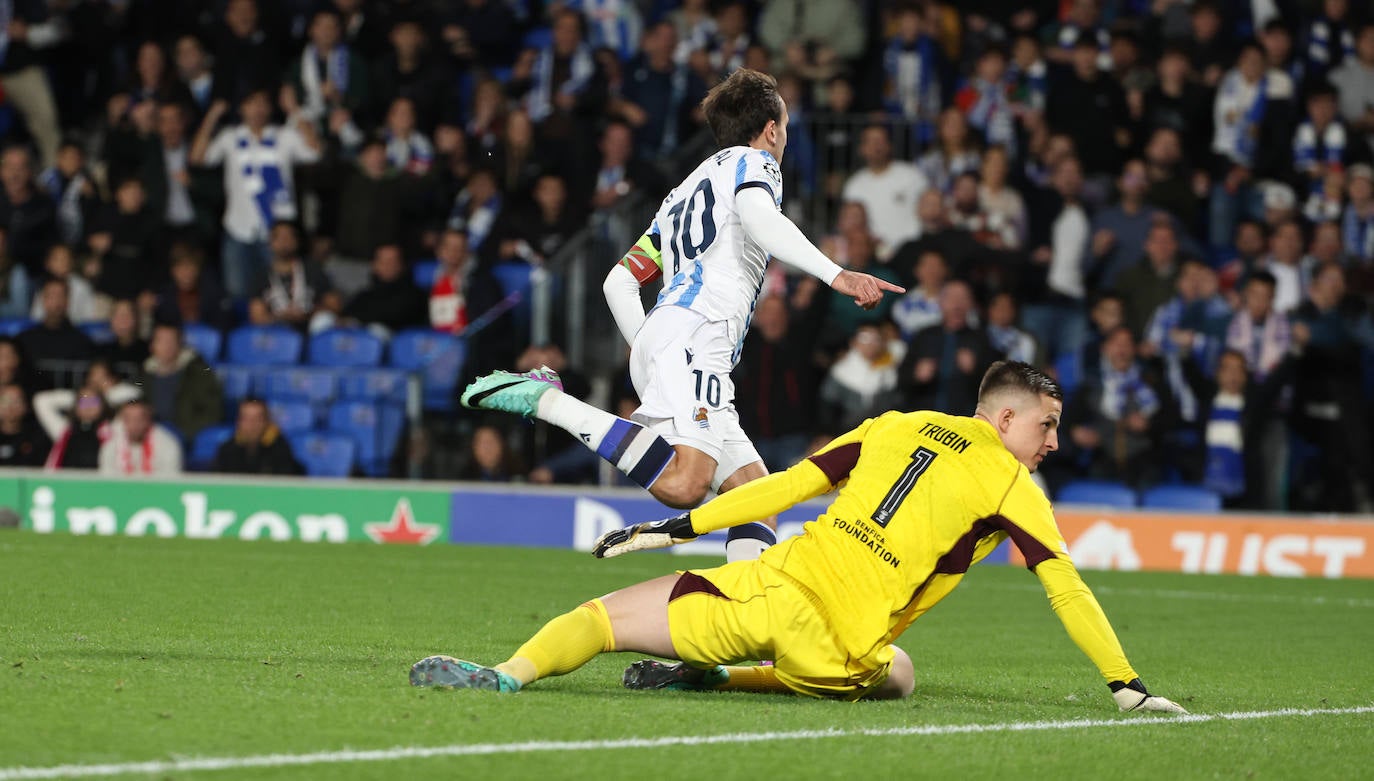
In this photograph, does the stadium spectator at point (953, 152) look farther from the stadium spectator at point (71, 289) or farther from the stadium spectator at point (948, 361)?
the stadium spectator at point (71, 289)

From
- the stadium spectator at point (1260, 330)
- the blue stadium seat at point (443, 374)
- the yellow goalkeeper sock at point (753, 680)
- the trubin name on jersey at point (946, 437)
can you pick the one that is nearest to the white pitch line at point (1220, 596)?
the stadium spectator at point (1260, 330)

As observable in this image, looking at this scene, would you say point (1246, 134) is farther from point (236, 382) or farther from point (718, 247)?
point (718, 247)

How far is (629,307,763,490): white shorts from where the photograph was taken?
7.09m

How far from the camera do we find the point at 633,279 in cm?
765

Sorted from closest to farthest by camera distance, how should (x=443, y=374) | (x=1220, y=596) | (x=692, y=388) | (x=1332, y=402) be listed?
(x=692, y=388) < (x=1220, y=596) < (x=1332, y=402) < (x=443, y=374)

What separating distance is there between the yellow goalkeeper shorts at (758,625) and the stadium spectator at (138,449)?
9715 mm

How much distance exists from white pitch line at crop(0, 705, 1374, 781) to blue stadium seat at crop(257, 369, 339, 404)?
33.2ft

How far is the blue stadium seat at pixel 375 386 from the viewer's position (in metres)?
15.0

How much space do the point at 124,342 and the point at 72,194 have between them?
8.04 feet

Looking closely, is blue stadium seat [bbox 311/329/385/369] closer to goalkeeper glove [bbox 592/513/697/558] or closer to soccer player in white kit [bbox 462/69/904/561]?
soccer player in white kit [bbox 462/69/904/561]

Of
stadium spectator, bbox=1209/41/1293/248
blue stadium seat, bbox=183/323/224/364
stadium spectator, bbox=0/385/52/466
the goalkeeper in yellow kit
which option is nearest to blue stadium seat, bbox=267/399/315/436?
blue stadium seat, bbox=183/323/224/364

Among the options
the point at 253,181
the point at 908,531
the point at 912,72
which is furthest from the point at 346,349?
the point at 908,531

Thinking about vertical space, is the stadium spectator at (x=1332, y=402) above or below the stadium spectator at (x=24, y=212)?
below

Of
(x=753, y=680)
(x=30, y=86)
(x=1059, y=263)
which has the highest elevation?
(x=30, y=86)
